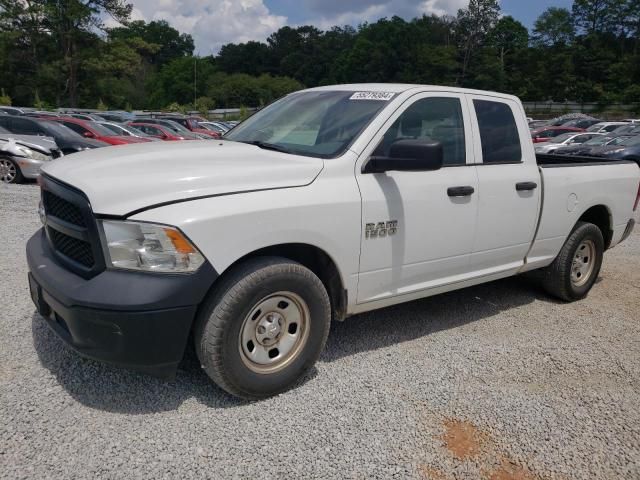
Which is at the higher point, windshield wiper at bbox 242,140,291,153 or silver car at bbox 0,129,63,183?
windshield wiper at bbox 242,140,291,153

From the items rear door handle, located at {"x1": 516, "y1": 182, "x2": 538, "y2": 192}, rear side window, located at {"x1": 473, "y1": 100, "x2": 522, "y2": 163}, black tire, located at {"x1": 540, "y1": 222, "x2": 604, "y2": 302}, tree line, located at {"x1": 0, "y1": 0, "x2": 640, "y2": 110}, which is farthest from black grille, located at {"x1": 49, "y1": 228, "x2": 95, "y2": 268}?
tree line, located at {"x1": 0, "y1": 0, "x2": 640, "y2": 110}

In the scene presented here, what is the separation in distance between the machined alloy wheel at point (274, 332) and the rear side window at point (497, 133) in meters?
1.97

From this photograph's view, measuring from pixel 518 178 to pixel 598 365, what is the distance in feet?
4.95

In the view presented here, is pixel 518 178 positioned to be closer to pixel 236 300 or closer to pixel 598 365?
pixel 598 365

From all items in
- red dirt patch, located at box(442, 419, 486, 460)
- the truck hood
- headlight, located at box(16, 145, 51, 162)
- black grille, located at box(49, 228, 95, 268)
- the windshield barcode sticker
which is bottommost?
red dirt patch, located at box(442, 419, 486, 460)

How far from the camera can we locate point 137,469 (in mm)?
2480

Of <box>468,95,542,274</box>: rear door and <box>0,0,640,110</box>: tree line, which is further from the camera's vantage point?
<box>0,0,640,110</box>: tree line

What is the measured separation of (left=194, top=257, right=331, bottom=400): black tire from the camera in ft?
9.23

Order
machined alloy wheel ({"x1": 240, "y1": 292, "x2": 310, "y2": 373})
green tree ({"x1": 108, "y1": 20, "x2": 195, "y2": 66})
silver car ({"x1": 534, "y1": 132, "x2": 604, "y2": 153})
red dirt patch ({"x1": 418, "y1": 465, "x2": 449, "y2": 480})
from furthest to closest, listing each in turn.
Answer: green tree ({"x1": 108, "y1": 20, "x2": 195, "y2": 66}) → silver car ({"x1": 534, "y1": 132, "x2": 604, "y2": 153}) → machined alloy wheel ({"x1": 240, "y1": 292, "x2": 310, "y2": 373}) → red dirt patch ({"x1": 418, "y1": 465, "x2": 449, "y2": 480})

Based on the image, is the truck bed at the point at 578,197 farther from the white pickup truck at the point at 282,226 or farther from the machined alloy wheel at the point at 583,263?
the machined alloy wheel at the point at 583,263

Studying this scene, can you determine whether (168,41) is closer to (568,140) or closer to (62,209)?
(568,140)

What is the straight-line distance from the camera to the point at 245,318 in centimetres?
291

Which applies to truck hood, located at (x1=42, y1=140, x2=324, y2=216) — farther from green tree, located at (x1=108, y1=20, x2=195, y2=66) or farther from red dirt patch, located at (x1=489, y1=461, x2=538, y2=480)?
green tree, located at (x1=108, y1=20, x2=195, y2=66)

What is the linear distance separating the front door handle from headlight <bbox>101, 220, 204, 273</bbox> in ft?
6.36
